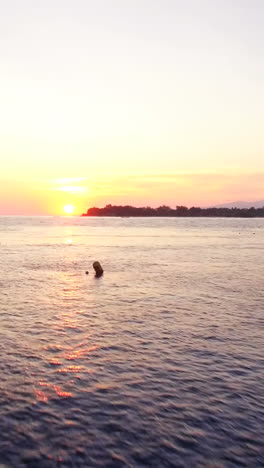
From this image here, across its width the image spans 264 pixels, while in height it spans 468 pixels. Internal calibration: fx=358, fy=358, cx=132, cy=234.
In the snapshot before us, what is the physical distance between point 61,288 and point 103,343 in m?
19.6

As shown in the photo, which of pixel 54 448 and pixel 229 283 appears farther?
pixel 229 283

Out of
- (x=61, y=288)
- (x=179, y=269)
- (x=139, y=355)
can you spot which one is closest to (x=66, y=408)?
(x=139, y=355)

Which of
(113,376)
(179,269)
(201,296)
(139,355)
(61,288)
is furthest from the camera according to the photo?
(179,269)

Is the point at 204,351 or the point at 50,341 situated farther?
the point at 50,341

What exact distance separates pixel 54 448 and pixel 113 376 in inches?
233

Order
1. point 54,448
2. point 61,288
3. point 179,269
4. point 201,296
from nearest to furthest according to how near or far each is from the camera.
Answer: point 54,448
point 201,296
point 61,288
point 179,269

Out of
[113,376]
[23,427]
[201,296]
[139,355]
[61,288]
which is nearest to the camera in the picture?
[23,427]

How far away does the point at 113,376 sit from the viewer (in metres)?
18.2

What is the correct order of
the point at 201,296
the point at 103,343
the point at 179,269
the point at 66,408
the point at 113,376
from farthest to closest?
1. the point at 179,269
2. the point at 201,296
3. the point at 103,343
4. the point at 113,376
5. the point at 66,408

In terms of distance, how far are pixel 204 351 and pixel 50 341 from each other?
9.79 metres

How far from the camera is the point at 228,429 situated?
1380cm

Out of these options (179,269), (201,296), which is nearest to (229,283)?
(201,296)

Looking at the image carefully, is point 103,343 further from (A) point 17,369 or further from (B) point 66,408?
(B) point 66,408

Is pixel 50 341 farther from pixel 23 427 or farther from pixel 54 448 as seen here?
pixel 54 448
